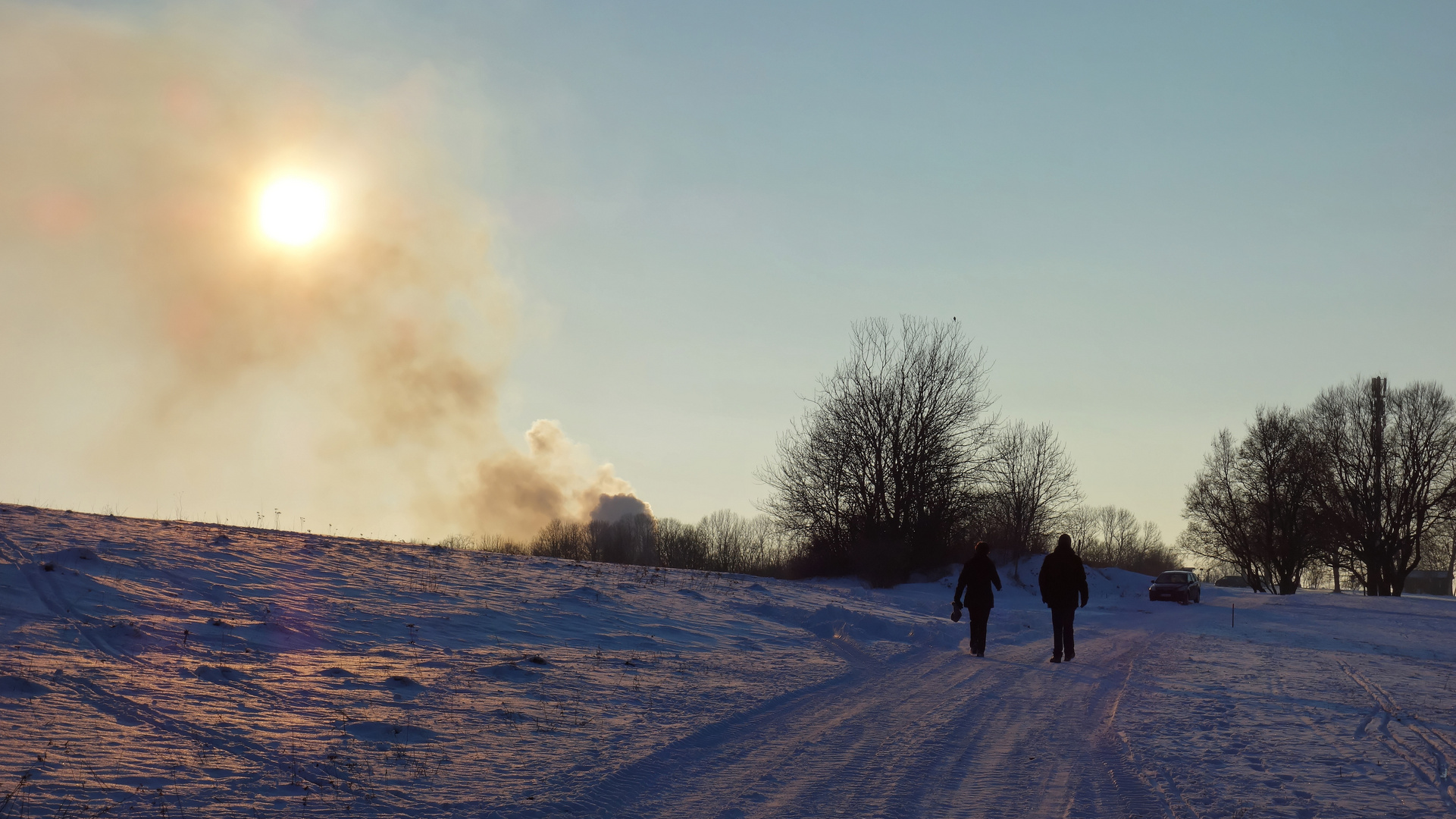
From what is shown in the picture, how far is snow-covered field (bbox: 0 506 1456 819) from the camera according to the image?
6367 millimetres

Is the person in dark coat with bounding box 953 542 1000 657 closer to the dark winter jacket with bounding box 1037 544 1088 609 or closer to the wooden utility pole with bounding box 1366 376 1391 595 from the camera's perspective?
the dark winter jacket with bounding box 1037 544 1088 609

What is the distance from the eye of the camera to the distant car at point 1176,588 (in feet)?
134

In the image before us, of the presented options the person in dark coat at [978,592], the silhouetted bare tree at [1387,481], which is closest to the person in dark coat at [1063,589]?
the person in dark coat at [978,592]

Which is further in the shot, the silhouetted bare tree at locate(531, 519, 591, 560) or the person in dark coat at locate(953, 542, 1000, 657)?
the silhouetted bare tree at locate(531, 519, 591, 560)

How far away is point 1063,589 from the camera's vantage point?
14.8 metres

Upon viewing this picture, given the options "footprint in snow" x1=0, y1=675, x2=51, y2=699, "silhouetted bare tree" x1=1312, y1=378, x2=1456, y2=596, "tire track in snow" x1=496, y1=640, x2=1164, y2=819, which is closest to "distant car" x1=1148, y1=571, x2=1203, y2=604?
"silhouetted bare tree" x1=1312, y1=378, x2=1456, y2=596

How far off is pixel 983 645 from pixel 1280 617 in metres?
19.8

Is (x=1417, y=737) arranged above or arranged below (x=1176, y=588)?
above

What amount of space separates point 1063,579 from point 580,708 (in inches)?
348

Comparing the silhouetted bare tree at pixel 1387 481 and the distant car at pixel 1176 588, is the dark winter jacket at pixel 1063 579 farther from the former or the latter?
the silhouetted bare tree at pixel 1387 481

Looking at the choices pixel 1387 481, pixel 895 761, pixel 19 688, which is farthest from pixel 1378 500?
pixel 19 688

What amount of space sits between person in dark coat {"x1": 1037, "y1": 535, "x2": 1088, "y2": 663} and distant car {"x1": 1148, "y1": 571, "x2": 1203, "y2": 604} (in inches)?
1159

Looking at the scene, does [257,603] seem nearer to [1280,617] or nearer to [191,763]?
[191,763]

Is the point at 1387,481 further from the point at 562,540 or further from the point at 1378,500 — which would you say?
the point at 562,540
